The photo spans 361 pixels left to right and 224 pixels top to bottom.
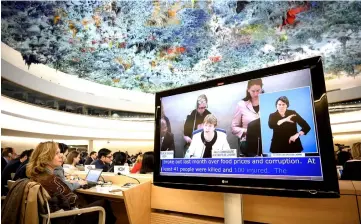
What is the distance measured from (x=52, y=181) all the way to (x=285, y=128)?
6.47 ft

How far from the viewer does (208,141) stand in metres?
1.40

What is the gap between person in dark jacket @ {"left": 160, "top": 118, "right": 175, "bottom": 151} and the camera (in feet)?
5.13

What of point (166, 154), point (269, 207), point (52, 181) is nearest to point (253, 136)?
point (269, 207)

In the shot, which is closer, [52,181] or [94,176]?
[52,181]

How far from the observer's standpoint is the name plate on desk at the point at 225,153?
1.29 m

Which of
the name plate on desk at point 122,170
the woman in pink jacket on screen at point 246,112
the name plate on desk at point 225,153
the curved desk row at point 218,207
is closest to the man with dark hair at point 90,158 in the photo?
the name plate on desk at point 122,170

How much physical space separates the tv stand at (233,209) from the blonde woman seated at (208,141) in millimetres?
262

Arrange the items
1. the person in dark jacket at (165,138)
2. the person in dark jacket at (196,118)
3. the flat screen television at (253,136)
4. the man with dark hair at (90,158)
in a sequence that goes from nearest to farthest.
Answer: the flat screen television at (253,136)
the person in dark jacket at (196,118)
the person in dark jacket at (165,138)
the man with dark hair at (90,158)

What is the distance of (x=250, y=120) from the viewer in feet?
4.14

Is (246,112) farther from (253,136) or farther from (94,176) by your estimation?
(94,176)

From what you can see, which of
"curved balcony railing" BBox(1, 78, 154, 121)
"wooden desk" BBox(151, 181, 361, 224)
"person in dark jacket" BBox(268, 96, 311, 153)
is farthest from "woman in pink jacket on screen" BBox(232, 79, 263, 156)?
"curved balcony railing" BBox(1, 78, 154, 121)

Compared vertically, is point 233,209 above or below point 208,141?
below

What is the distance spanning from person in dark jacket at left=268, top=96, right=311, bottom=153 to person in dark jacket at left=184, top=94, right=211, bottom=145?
0.41 metres

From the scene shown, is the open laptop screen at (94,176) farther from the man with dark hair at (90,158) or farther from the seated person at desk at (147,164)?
the man with dark hair at (90,158)
